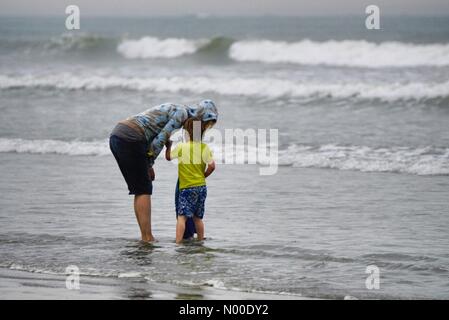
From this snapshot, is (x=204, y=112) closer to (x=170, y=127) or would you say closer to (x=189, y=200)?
(x=170, y=127)

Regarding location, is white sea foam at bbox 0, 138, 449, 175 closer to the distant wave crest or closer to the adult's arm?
the adult's arm

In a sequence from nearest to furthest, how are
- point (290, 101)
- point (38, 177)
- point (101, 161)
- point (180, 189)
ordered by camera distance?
point (180, 189)
point (38, 177)
point (101, 161)
point (290, 101)

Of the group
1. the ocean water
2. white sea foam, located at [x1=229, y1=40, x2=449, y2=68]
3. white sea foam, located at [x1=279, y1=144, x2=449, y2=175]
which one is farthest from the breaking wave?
white sea foam, located at [x1=279, y1=144, x2=449, y2=175]

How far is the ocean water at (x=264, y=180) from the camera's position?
7.44 meters

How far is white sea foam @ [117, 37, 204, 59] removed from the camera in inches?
1241

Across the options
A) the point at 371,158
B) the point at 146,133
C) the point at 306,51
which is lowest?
the point at 371,158

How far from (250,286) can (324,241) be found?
1.72 metres

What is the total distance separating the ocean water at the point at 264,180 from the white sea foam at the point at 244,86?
2.0 inches

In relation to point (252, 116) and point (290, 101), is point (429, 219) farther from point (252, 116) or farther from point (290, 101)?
point (290, 101)

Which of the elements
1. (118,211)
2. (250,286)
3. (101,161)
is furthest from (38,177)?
(250,286)

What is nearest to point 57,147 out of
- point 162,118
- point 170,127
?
point 162,118

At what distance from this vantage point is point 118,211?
32.0 feet

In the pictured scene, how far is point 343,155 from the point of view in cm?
1320

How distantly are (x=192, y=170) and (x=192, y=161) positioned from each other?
11cm
